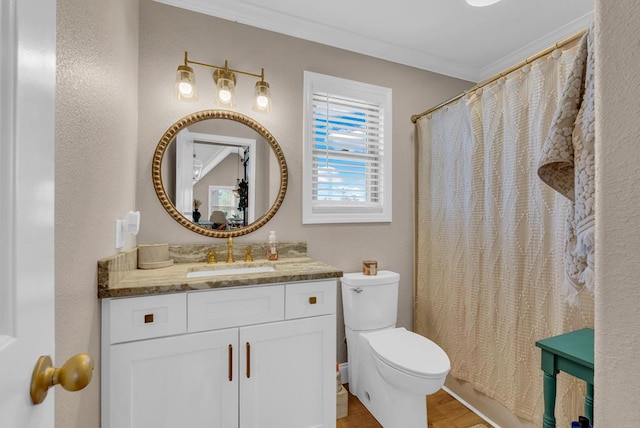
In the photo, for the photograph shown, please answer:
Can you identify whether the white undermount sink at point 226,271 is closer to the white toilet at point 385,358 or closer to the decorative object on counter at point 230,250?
the decorative object on counter at point 230,250

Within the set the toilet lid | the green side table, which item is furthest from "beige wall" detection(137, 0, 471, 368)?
the green side table

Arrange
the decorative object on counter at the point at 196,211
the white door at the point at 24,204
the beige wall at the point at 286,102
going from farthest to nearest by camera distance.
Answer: the decorative object on counter at the point at 196,211
the beige wall at the point at 286,102
the white door at the point at 24,204

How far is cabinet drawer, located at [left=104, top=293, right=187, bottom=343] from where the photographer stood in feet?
3.68

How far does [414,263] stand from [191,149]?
1.87 m

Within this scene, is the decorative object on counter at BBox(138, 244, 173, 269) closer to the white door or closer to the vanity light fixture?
the vanity light fixture

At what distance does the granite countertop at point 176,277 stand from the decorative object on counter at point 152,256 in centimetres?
3

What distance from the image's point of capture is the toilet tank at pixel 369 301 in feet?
6.20

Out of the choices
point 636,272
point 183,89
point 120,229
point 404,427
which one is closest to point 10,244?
point 636,272

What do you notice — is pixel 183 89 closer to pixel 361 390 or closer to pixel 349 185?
pixel 349 185

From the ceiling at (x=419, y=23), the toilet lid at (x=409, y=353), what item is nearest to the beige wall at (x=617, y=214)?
the toilet lid at (x=409, y=353)

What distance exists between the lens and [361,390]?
1878 mm

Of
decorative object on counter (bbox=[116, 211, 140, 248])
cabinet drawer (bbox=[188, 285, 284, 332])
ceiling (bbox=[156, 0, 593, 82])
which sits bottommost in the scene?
cabinet drawer (bbox=[188, 285, 284, 332])

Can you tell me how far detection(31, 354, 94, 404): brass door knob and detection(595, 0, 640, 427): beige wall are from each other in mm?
787

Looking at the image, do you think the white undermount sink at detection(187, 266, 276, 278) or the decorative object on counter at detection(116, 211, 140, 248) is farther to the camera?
the white undermount sink at detection(187, 266, 276, 278)
